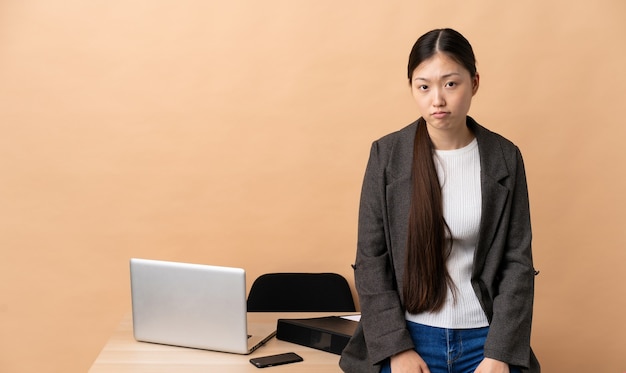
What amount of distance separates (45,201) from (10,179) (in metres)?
0.19

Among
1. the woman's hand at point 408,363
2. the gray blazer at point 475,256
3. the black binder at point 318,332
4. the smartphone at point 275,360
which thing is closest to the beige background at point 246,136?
the black binder at point 318,332

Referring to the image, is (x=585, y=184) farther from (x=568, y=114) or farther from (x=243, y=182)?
(x=243, y=182)

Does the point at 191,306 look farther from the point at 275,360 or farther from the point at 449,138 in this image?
the point at 449,138

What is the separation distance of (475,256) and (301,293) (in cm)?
141

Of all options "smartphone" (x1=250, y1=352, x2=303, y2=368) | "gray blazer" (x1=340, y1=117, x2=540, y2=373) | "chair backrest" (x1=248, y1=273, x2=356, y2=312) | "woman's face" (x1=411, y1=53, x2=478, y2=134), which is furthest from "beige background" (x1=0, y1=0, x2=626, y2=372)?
"woman's face" (x1=411, y1=53, x2=478, y2=134)

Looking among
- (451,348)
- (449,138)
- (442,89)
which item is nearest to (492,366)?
(451,348)

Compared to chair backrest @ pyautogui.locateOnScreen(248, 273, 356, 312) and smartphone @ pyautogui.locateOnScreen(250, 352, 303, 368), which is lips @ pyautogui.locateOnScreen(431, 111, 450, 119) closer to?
smartphone @ pyautogui.locateOnScreen(250, 352, 303, 368)

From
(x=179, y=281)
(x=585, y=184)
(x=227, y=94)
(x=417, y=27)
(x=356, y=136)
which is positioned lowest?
(x=179, y=281)

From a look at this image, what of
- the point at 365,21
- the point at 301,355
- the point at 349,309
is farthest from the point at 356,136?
the point at 301,355

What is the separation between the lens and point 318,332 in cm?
246

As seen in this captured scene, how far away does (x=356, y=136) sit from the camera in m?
3.46

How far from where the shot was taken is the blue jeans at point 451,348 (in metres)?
2.03

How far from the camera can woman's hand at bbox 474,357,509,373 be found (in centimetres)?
199

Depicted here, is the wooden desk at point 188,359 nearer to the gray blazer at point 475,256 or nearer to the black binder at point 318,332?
the black binder at point 318,332
